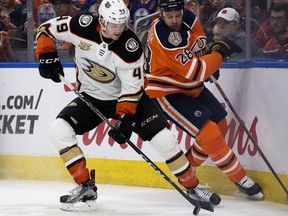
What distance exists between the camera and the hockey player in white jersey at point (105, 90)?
21.3 ft

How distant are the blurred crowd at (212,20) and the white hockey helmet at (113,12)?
1187mm

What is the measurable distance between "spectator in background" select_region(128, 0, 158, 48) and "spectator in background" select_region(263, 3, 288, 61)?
3.85 ft

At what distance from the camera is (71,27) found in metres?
6.68

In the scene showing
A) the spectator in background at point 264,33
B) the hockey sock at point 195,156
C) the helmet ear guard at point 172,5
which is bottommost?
the hockey sock at point 195,156

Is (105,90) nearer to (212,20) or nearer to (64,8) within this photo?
(212,20)

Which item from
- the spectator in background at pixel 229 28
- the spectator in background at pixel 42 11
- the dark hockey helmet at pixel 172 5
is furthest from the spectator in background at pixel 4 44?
the dark hockey helmet at pixel 172 5

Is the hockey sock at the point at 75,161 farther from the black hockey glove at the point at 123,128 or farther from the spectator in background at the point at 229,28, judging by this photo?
the spectator in background at the point at 229,28

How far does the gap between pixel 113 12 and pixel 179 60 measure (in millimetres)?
606

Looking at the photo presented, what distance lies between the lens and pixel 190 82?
704 centimetres

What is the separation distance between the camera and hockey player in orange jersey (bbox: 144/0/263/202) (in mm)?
6809

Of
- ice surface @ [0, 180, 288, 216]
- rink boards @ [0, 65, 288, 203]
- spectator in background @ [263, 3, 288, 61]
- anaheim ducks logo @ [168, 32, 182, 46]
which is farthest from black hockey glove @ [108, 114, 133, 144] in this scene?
spectator in background @ [263, 3, 288, 61]

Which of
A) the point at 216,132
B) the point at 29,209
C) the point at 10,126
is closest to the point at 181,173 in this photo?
the point at 216,132

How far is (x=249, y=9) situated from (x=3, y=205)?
85.3 inches

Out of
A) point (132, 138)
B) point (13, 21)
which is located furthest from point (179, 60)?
point (13, 21)
